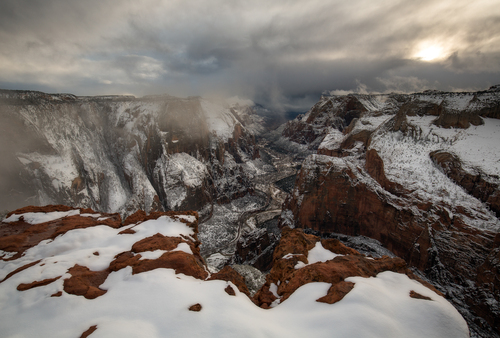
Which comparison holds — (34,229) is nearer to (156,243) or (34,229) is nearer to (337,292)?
(156,243)

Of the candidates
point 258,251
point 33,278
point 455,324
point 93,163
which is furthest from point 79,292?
point 93,163

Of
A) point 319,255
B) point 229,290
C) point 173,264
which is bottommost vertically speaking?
point 319,255

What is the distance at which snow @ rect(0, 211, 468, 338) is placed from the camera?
9.65m

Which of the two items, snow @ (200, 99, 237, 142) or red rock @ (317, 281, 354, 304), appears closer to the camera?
red rock @ (317, 281, 354, 304)

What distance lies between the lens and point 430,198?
36.4 metres

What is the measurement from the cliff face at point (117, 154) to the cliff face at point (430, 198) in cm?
3776

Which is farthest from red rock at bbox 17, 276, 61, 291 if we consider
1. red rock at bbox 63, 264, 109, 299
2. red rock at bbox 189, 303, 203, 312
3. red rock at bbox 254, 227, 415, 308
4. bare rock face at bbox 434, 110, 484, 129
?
bare rock face at bbox 434, 110, 484, 129

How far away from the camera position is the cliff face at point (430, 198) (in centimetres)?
2959

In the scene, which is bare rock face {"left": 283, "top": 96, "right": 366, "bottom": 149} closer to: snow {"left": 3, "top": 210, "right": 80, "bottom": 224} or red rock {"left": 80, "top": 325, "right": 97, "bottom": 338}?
snow {"left": 3, "top": 210, "right": 80, "bottom": 224}

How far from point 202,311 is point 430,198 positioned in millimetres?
44832

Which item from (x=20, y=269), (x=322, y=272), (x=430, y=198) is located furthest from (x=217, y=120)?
(x=322, y=272)

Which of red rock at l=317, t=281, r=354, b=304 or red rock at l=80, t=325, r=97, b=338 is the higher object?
red rock at l=317, t=281, r=354, b=304

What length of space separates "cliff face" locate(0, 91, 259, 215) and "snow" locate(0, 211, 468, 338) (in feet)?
144

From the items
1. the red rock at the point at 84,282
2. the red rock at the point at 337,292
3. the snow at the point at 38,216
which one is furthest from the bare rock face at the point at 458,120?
the snow at the point at 38,216
